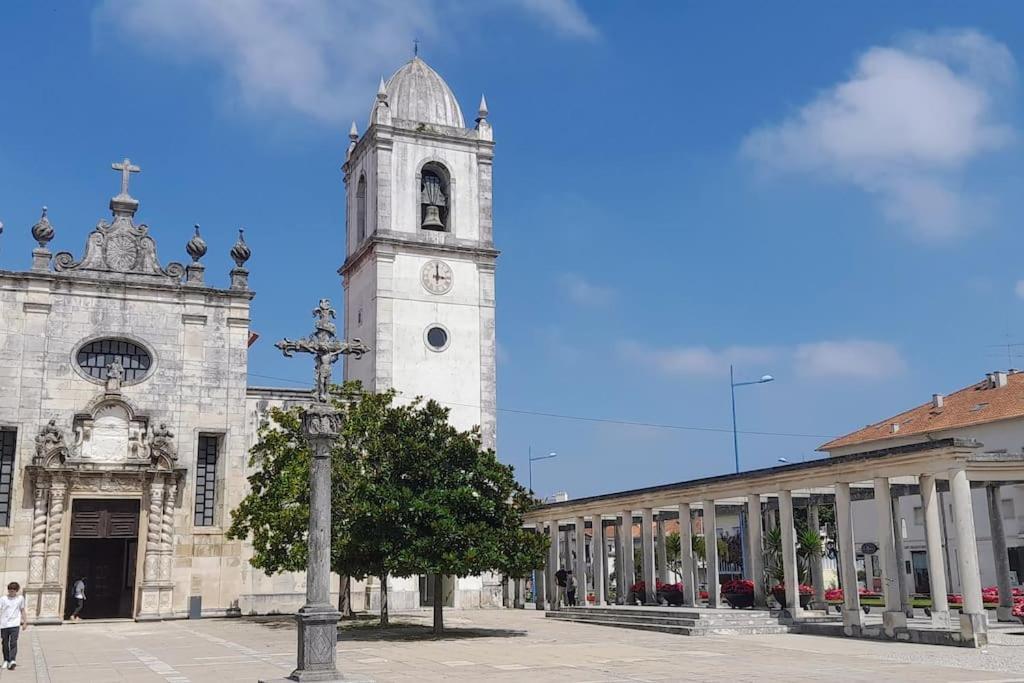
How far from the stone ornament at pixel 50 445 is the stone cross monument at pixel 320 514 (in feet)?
67.8

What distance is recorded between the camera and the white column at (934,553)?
23.1 m

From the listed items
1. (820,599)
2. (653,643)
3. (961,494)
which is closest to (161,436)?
(653,643)

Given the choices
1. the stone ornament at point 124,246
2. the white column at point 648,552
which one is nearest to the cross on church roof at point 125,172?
the stone ornament at point 124,246

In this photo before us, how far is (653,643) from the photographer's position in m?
23.7

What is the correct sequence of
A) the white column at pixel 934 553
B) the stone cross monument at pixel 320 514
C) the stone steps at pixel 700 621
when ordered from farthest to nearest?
the stone steps at pixel 700 621
the white column at pixel 934 553
the stone cross monument at pixel 320 514

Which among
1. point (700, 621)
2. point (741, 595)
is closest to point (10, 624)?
point (700, 621)

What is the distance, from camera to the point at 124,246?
37.2 meters

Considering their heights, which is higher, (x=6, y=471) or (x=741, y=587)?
(x=6, y=471)

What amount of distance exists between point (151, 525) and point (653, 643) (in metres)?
18.6

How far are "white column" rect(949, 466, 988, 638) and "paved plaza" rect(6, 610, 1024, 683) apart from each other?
0.66 m

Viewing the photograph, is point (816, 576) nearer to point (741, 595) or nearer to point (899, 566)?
point (741, 595)

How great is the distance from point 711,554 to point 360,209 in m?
21.5

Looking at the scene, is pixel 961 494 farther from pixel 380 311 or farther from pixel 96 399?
pixel 96 399

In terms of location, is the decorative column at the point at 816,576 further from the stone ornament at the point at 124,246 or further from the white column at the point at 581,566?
the stone ornament at the point at 124,246
